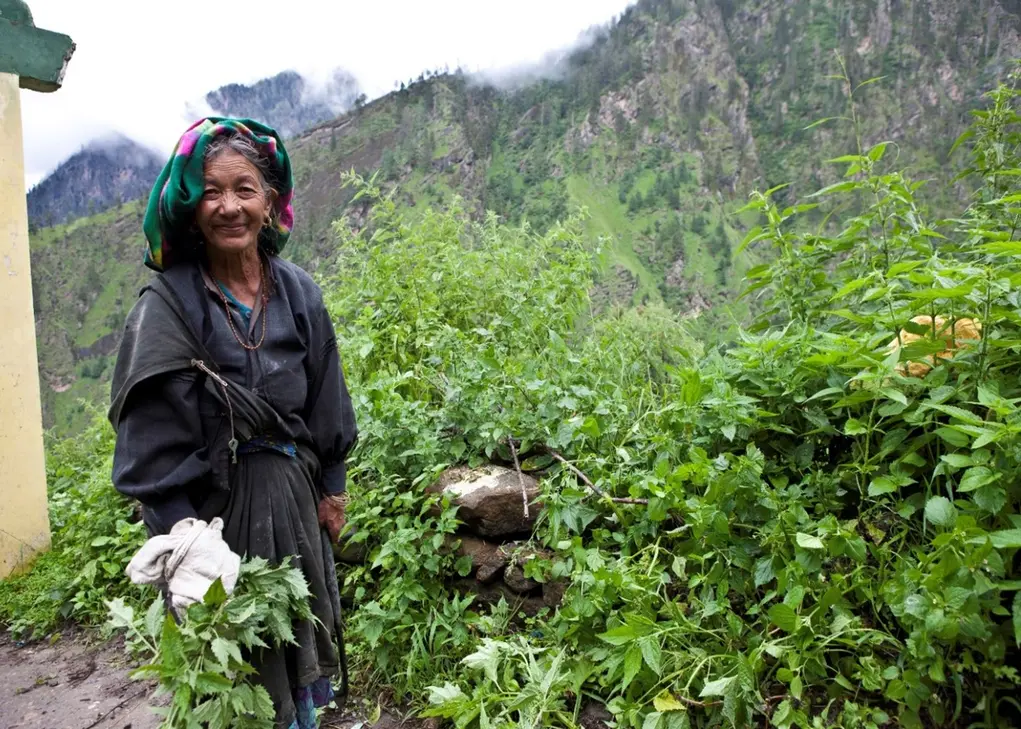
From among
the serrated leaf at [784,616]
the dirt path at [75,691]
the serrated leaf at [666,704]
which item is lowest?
the dirt path at [75,691]

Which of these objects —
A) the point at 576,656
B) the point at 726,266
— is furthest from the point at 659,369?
the point at 726,266

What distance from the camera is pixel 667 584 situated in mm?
2352

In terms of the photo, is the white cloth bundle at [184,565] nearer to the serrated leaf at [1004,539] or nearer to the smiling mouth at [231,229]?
the smiling mouth at [231,229]

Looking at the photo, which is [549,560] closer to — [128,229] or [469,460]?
[469,460]

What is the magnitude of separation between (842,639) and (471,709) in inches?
46.1

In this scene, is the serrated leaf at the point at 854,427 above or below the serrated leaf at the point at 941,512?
above

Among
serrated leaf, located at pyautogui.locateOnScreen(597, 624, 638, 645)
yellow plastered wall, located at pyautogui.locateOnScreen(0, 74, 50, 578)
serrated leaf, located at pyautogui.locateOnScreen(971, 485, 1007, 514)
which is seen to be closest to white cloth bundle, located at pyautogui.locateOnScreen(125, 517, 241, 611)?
serrated leaf, located at pyautogui.locateOnScreen(597, 624, 638, 645)

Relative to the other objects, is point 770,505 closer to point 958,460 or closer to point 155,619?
point 958,460

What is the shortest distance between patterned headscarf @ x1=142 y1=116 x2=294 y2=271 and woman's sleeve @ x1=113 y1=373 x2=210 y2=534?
355 mm

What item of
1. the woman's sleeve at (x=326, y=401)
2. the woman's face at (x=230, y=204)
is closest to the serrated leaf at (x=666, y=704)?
the woman's sleeve at (x=326, y=401)

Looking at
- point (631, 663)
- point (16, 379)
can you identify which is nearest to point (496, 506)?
point (631, 663)

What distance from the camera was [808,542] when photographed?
188cm

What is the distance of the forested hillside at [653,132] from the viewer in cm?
7112

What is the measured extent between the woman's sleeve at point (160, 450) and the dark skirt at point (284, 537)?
0.43ft
